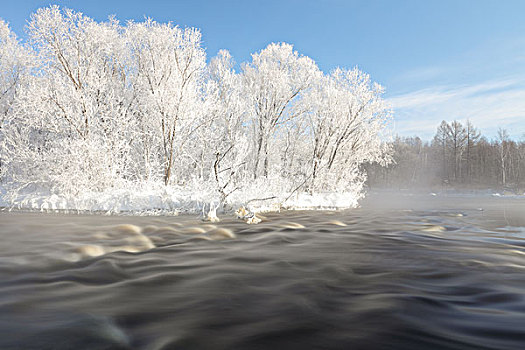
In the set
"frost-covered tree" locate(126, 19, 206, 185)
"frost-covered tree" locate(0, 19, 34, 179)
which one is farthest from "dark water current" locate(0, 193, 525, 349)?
"frost-covered tree" locate(0, 19, 34, 179)

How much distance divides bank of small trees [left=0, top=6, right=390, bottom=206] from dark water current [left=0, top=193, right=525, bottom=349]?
23.7 feet

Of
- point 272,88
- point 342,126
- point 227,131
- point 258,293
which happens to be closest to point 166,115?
point 227,131

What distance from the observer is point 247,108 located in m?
19.5

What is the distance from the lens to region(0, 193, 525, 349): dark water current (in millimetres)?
2549

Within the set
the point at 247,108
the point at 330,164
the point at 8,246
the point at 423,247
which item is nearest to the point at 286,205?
the point at 330,164

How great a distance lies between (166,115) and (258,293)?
13.4m

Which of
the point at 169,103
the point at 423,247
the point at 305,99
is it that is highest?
the point at 305,99

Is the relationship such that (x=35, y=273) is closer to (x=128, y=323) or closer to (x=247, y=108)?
(x=128, y=323)

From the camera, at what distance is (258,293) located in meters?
3.73

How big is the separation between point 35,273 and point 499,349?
554 centimetres

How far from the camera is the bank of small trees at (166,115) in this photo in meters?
14.8

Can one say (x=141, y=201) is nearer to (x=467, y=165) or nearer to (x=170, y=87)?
(x=170, y=87)

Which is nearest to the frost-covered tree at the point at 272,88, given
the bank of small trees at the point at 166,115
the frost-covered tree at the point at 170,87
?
the bank of small trees at the point at 166,115

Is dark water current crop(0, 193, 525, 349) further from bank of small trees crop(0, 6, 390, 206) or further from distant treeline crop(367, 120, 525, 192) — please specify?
distant treeline crop(367, 120, 525, 192)
